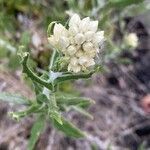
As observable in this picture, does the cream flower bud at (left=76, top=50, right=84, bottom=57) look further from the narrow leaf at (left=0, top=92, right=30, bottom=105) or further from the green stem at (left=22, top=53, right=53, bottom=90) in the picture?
the narrow leaf at (left=0, top=92, right=30, bottom=105)

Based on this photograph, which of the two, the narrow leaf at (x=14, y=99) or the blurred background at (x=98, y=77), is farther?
the blurred background at (x=98, y=77)

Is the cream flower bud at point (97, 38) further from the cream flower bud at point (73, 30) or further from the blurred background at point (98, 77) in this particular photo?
the blurred background at point (98, 77)

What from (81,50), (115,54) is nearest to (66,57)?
(81,50)

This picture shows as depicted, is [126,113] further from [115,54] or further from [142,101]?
[115,54]

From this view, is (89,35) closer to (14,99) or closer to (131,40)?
(14,99)

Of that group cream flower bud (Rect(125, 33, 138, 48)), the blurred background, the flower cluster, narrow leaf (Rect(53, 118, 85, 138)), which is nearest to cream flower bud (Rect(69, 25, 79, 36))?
the flower cluster

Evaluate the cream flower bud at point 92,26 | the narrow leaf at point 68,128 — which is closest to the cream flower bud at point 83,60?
the cream flower bud at point 92,26
